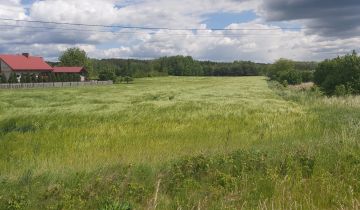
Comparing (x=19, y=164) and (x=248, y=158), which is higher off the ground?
(x=248, y=158)

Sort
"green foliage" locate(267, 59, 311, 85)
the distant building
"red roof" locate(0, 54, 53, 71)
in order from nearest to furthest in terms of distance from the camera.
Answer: the distant building → "red roof" locate(0, 54, 53, 71) → "green foliage" locate(267, 59, 311, 85)

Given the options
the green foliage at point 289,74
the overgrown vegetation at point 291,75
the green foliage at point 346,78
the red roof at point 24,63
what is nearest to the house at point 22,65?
the red roof at point 24,63

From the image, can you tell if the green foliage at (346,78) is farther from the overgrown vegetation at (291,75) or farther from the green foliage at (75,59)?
the green foliage at (75,59)

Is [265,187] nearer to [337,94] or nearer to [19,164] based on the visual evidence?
[19,164]

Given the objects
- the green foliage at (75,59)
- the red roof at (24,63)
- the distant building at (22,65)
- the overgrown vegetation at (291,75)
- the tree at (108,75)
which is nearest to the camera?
the distant building at (22,65)

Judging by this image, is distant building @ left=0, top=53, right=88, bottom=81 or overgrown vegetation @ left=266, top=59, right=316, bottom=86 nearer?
distant building @ left=0, top=53, right=88, bottom=81

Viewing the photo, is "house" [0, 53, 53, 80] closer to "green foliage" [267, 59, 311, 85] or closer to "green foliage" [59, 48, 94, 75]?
"green foliage" [59, 48, 94, 75]

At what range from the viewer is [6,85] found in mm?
77562

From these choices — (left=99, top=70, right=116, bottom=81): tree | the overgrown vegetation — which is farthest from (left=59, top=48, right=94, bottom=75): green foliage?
the overgrown vegetation

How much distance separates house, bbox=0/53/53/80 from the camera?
10119 cm

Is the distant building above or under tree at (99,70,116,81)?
above

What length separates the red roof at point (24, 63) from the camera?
333 feet

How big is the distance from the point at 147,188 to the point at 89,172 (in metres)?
1.70

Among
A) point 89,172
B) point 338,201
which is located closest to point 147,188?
point 89,172
